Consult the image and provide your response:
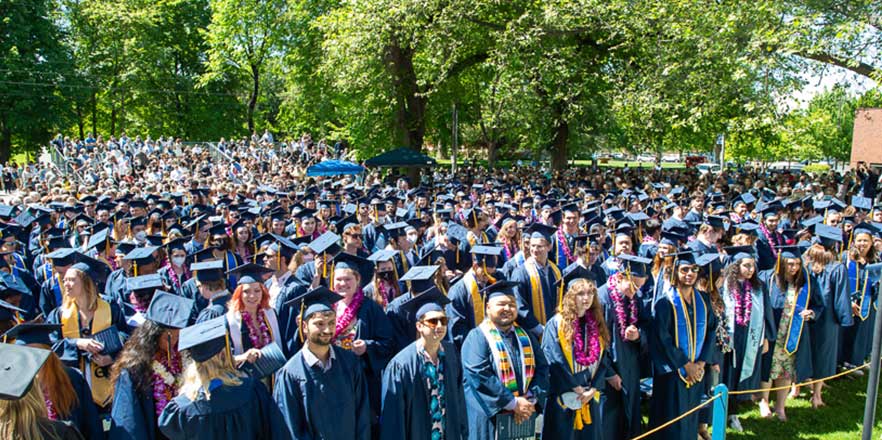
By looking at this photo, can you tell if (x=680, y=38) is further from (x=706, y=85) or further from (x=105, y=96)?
(x=105, y=96)

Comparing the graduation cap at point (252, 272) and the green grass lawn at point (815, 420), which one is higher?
the graduation cap at point (252, 272)

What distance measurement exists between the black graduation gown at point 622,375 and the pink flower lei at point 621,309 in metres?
0.03

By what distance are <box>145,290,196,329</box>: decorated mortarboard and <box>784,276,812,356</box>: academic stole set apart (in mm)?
5428

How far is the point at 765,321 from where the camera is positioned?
19.3 ft

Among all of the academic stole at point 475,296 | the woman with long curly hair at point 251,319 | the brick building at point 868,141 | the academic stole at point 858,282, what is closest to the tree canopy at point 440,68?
the brick building at point 868,141

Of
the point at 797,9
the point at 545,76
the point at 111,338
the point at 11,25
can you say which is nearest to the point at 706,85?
the point at 797,9

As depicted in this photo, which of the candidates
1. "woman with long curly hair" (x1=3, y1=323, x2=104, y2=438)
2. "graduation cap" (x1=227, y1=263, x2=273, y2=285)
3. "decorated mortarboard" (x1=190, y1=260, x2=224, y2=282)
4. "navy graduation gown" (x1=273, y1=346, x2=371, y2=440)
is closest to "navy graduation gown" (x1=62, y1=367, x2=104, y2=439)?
"woman with long curly hair" (x1=3, y1=323, x2=104, y2=438)

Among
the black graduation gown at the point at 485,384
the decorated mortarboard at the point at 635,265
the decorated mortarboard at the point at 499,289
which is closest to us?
the black graduation gown at the point at 485,384

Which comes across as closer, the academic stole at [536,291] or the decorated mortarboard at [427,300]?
the decorated mortarboard at [427,300]

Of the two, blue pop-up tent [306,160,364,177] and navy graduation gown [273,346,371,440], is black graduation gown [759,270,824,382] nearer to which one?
navy graduation gown [273,346,371,440]

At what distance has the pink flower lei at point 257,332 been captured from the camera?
444cm

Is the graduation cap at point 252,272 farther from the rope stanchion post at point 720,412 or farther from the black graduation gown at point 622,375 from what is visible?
the rope stanchion post at point 720,412

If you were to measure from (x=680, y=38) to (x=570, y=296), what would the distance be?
13092 millimetres

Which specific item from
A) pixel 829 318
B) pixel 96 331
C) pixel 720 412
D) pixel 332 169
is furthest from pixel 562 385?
pixel 332 169
